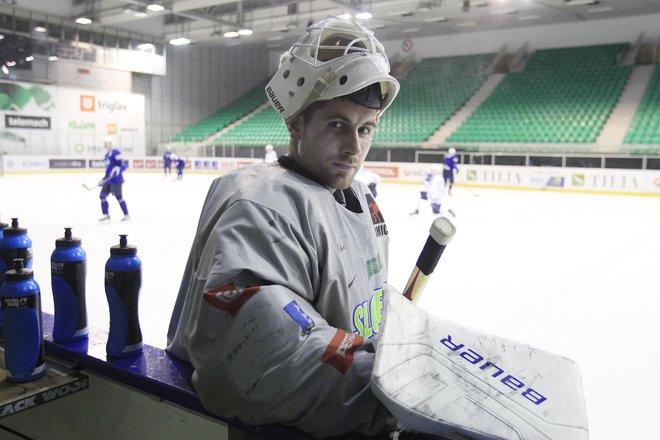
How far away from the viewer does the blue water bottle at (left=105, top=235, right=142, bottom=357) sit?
63.5 inches

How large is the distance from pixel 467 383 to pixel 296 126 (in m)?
0.69

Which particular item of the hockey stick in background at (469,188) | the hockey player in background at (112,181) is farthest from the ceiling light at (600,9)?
the hockey player in background at (112,181)

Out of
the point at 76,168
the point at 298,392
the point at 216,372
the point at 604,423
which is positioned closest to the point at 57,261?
the point at 216,372

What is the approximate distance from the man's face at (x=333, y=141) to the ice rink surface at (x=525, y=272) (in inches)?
60.7

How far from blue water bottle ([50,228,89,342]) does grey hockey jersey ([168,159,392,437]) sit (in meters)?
0.78

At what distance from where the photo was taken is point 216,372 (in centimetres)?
104

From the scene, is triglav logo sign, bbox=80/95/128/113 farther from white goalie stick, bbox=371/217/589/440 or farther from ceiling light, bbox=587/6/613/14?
white goalie stick, bbox=371/217/589/440

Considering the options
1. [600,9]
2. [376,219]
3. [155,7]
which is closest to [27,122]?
[155,7]

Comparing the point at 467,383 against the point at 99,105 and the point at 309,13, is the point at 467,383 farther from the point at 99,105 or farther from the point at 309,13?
the point at 99,105

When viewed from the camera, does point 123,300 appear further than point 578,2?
No

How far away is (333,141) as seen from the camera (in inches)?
49.9

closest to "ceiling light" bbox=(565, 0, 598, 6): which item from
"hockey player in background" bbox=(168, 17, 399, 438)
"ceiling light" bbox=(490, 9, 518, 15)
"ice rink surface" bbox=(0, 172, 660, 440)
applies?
"ceiling light" bbox=(490, 9, 518, 15)

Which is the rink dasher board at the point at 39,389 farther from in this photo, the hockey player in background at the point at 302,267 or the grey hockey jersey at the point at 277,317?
the grey hockey jersey at the point at 277,317

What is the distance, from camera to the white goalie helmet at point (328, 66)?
3.97 feet
